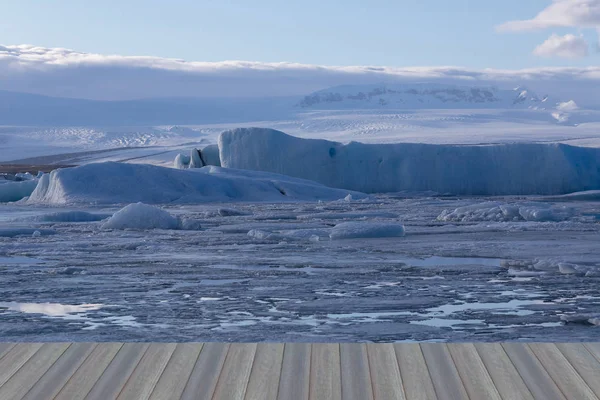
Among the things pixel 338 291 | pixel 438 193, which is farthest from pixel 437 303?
pixel 438 193

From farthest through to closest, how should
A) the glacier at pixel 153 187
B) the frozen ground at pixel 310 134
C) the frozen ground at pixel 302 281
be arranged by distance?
the frozen ground at pixel 310 134 → the glacier at pixel 153 187 → the frozen ground at pixel 302 281

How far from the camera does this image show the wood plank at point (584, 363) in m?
2.88

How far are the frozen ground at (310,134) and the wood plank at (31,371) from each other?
40.1 m

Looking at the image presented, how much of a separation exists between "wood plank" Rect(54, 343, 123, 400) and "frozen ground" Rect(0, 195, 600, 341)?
76 cm

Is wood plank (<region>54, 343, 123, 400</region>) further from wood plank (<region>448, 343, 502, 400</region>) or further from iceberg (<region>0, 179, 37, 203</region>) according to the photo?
iceberg (<region>0, 179, 37, 203</region>)

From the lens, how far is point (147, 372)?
3002 millimetres

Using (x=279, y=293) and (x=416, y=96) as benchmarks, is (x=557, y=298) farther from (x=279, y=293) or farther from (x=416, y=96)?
(x=416, y=96)

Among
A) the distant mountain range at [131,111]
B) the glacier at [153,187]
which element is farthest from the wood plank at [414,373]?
the distant mountain range at [131,111]

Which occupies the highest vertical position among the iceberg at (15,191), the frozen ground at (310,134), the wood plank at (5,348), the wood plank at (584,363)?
the wood plank at (5,348)

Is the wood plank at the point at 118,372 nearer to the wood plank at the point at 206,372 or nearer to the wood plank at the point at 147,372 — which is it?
the wood plank at the point at 147,372

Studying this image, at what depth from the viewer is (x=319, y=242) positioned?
8492 millimetres

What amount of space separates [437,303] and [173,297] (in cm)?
152

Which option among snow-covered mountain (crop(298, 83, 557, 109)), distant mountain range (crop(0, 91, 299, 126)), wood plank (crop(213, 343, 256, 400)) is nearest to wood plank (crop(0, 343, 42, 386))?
wood plank (crop(213, 343, 256, 400))

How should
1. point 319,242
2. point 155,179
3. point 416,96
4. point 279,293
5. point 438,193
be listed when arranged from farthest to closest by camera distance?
point 416,96
point 438,193
point 155,179
point 319,242
point 279,293
